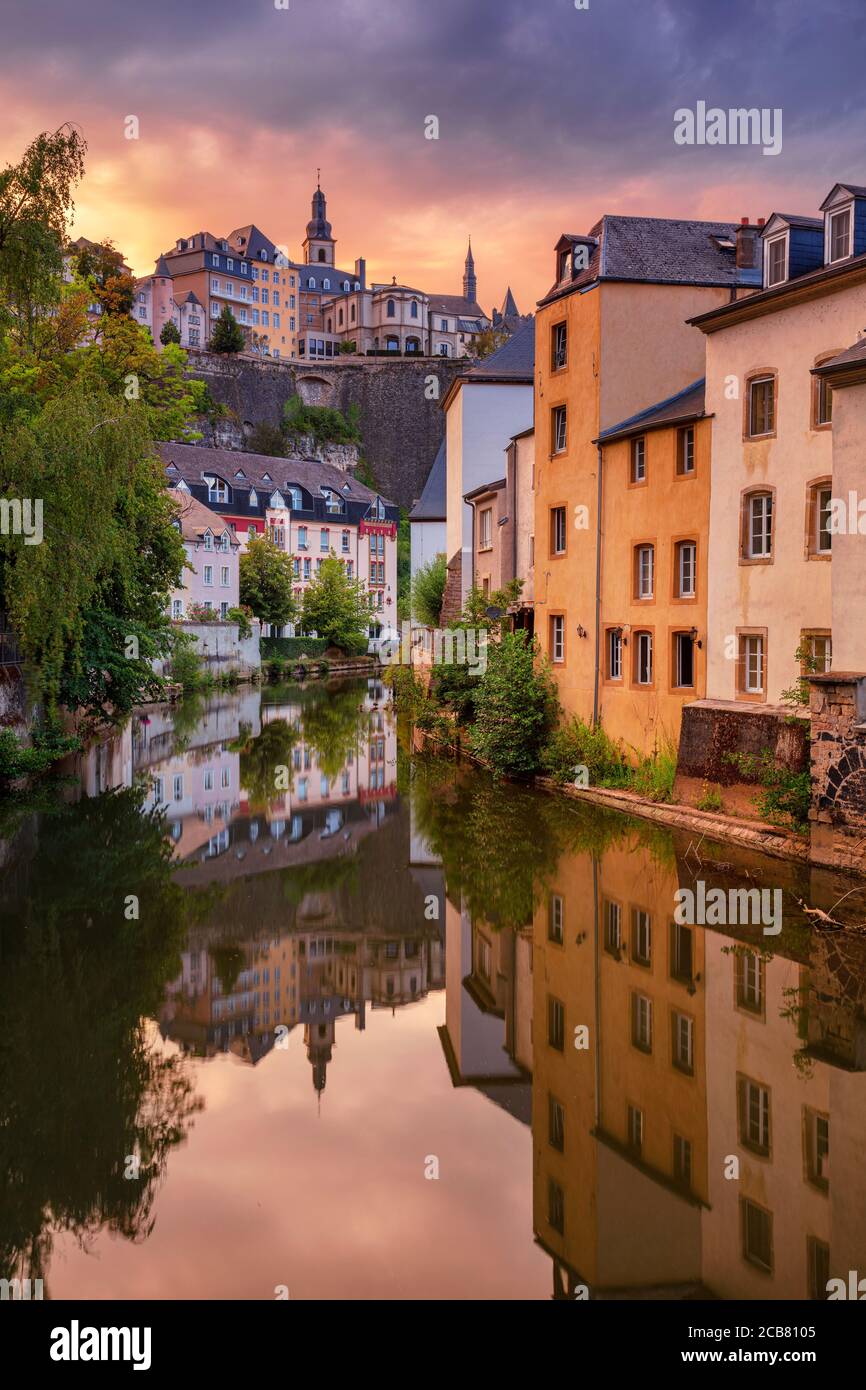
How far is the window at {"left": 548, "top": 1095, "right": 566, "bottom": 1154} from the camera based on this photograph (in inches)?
314

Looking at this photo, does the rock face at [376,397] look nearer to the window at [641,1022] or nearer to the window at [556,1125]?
the window at [641,1022]

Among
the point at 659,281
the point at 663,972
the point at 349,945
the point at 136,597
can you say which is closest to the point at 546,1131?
the point at 663,972

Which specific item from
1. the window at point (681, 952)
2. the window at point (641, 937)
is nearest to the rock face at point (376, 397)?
the window at point (641, 937)

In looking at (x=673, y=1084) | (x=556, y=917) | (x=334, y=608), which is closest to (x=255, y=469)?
(x=334, y=608)

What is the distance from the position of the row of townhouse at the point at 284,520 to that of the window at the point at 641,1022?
5420cm

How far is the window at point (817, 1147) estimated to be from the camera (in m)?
7.33

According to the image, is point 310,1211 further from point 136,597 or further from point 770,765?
point 136,597

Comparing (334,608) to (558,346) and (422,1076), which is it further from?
(422,1076)

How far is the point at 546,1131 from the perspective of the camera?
27.0 feet

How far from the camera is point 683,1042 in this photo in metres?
9.75

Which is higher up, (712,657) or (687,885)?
(712,657)

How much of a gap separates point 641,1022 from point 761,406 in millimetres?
12918
